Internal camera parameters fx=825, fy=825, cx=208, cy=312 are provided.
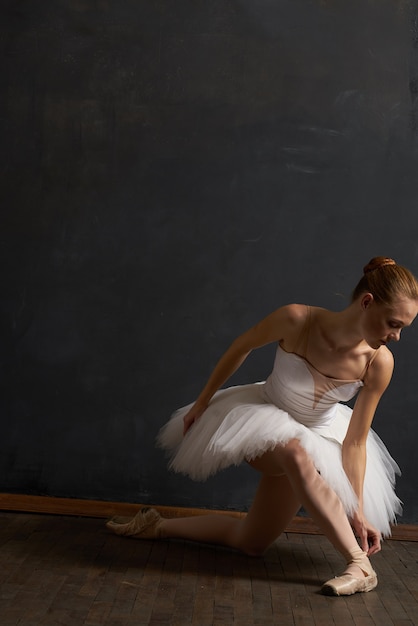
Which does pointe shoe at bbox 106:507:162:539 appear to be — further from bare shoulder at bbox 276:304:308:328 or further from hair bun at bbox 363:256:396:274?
hair bun at bbox 363:256:396:274

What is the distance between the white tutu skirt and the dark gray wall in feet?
1.67

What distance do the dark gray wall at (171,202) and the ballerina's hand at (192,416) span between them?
0.56 meters

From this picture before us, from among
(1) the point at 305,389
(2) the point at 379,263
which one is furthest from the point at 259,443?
(2) the point at 379,263

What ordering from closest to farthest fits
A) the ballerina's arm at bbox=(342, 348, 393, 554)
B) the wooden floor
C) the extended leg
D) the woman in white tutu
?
the wooden floor
the woman in white tutu
the ballerina's arm at bbox=(342, 348, 393, 554)
the extended leg

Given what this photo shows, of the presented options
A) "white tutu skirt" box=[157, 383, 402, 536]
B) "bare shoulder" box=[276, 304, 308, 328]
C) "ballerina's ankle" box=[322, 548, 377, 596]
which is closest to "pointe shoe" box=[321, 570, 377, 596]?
"ballerina's ankle" box=[322, 548, 377, 596]

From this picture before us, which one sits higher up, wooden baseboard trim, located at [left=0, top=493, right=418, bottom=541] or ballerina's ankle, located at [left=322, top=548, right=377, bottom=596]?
ballerina's ankle, located at [left=322, top=548, right=377, bottom=596]

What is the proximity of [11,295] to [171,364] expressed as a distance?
0.74 m

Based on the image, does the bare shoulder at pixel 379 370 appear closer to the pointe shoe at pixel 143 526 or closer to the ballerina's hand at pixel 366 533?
the ballerina's hand at pixel 366 533

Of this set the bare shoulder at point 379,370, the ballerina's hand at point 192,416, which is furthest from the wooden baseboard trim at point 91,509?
the bare shoulder at point 379,370

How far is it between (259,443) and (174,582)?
514mm

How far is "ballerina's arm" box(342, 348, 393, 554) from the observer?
2729 millimetres

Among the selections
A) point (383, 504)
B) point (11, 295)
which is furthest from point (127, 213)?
point (383, 504)

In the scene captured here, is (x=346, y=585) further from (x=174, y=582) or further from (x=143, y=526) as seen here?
(x=143, y=526)

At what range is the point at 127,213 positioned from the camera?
11.5 feet
